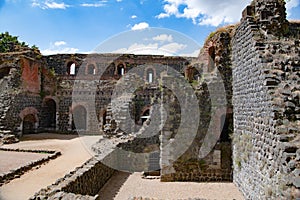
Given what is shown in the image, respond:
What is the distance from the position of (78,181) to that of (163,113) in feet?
14.6

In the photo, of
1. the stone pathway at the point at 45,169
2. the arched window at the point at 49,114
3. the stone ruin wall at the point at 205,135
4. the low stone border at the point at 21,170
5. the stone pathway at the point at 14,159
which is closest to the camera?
the stone pathway at the point at 45,169

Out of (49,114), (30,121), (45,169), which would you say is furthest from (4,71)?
(45,169)

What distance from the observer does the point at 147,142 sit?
42.8 ft

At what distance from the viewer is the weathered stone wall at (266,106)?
18.6 ft

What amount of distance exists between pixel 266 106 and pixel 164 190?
4.69 metres

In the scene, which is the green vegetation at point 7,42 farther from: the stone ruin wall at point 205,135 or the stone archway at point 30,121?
the stone ruin wall at point 205,135

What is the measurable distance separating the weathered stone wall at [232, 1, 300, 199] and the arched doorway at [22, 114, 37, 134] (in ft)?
59.0

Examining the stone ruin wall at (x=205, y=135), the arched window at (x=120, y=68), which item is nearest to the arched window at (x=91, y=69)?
the arched window at (x=120, y=68)

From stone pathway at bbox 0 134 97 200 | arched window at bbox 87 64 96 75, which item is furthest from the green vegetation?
stone pathway at bbox 0 134 97 200

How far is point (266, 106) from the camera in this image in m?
6.56

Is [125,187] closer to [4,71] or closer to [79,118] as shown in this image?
[79,118]

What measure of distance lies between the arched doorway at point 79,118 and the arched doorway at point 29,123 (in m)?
3.23

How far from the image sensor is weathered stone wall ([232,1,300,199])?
18.6 feet

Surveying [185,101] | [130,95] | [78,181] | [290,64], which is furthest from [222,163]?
[130,95]
